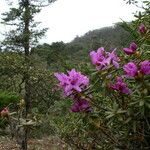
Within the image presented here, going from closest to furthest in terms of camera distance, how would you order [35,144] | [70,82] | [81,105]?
[70,82] → [81,105] → [35,144]

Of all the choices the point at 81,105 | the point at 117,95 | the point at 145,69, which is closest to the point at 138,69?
the point at 145,69

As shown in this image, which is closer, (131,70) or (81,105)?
(131,70)

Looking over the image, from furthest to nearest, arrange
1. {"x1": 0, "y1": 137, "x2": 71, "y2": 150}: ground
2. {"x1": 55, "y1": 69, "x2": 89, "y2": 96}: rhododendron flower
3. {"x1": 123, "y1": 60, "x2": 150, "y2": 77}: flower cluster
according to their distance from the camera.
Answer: {"x1": 0, "y1": 137, "x2": 71, "y2": 150}: ground → {"x1": 55, "y1": 69, "x2": 89, "y2": 96}: rhododendron flower → {"x1": 123, "y1": 60, "x2": 150, "y2": 77}: flower cluster

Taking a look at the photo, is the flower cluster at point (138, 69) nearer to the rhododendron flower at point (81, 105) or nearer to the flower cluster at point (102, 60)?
the flower cluster at point (102, 60)

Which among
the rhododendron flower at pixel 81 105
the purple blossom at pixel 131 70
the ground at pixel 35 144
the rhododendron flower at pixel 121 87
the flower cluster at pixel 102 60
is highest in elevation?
the flower cluster at pixel 102 60

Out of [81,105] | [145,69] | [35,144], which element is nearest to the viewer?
[145,69]

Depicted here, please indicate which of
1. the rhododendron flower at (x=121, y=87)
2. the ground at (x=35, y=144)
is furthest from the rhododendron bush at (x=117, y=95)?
the ground at (x=35, y=144)

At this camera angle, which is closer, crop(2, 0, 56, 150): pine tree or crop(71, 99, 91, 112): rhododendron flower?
crop(71, 99, 91, 112): rhododendron flower

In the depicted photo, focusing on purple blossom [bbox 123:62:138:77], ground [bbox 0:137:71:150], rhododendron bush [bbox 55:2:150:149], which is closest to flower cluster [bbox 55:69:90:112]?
rhododendron bush [bbox 55:2:150:149]

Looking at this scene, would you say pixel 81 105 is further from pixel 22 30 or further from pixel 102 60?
pixel 22 30

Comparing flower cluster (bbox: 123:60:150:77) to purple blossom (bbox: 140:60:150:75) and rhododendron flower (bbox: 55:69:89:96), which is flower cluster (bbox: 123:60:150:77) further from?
rhododendron flower (bbox: 55:69:89:96)

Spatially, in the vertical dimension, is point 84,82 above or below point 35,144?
above

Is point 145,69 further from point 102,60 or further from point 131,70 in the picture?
point 102,60

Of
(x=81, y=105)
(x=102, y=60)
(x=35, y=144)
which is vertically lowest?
(x=35, y=144)
